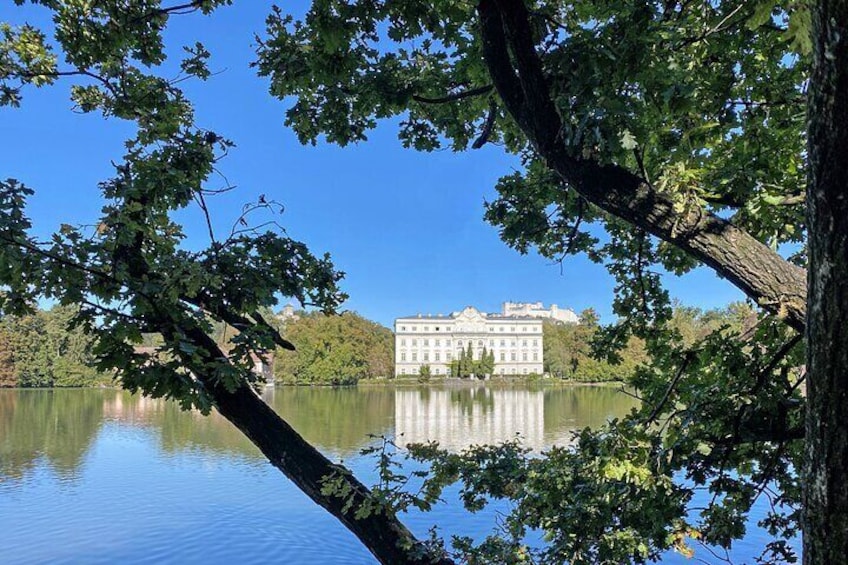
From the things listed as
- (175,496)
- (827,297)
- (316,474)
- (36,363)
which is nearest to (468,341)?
(36,363)

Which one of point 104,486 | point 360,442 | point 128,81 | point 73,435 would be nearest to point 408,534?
point 128,81

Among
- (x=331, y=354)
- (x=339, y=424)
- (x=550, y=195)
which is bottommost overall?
(x=339, y=424)

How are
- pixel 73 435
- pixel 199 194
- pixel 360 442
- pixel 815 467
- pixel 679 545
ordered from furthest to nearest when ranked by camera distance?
pixel 73 435
pixel 360 442
pixel 199 194
pixel 679 545
pixel 815 467

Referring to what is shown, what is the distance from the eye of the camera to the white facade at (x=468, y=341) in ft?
226

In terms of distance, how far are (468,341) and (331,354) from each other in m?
18.2

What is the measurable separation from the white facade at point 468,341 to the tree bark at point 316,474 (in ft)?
219

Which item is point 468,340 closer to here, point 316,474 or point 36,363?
point 36,363

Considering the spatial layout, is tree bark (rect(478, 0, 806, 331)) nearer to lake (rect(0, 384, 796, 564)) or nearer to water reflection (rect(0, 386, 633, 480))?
lake (rect(0, 384, 796, 564))

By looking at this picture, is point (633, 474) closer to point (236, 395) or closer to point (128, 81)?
point (236, 395)

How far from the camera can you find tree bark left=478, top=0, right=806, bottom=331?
5.45 ft

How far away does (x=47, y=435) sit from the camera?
729 inches

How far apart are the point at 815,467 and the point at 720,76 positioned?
6.44 ft

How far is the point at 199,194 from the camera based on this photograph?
7.38 ft

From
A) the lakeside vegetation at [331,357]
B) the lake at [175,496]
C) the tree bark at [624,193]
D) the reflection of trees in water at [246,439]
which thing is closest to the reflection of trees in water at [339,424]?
the reflection of trees in water at [246,439]
